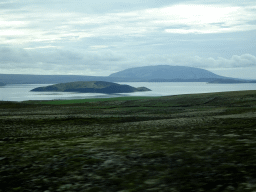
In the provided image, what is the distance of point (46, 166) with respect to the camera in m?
9.84

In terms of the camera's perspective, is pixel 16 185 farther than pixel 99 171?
No

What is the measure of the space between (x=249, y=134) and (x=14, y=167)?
10054 millimetres

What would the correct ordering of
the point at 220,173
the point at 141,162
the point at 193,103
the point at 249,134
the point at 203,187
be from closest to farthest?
the point at 203,187
the point at 220,173
the point at 141,162
the point at 249,134
the point at 193,103

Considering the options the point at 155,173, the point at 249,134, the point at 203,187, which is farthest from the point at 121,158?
the point at 249,134

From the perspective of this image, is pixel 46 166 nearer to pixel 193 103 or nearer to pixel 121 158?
pixel 121 158

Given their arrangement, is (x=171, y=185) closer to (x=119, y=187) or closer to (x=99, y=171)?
(x=119, y=187)

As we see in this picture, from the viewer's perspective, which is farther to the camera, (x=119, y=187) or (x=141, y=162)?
(x=141, y=162)

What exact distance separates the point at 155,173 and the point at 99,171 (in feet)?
5.84

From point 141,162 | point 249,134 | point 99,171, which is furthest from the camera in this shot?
point 249,134

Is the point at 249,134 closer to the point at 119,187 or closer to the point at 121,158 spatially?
the point at 121,158

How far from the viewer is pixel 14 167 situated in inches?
391

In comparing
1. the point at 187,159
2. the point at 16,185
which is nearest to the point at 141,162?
the point at 187,159

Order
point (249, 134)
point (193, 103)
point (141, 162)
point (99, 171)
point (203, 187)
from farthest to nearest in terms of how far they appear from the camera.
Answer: point (193, 103), point (249, 134), point (141, 162), point (99, 171), point (203, 187)

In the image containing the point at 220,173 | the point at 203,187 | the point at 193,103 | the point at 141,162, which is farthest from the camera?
the point at 193,103
